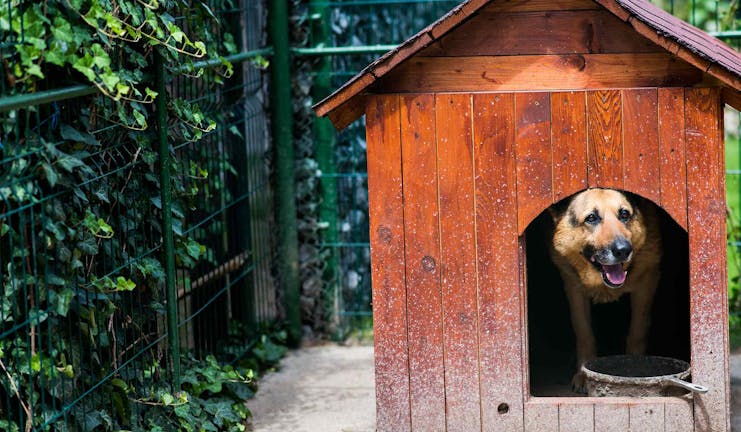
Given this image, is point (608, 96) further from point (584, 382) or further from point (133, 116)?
point (133, 116)

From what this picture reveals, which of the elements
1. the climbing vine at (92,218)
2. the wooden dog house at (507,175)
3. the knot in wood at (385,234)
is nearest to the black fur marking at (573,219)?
the wooden dog house at (507,175)

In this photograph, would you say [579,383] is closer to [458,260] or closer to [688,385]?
[688,385]

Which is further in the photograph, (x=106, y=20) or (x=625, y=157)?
(x=625, y=157)

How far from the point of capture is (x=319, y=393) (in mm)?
6527

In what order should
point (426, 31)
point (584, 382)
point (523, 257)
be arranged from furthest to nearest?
point (584, 382) → point (523, 257) → point (426, 31)

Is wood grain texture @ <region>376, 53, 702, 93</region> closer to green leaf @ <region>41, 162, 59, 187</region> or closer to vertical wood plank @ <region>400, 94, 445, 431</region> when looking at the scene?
vertical wood plank @ <region>400, 94, 445, 431</region>

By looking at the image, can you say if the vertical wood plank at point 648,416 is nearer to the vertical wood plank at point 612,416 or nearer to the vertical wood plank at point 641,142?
the vertical wood plank at point 612,416

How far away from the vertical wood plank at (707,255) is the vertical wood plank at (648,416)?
0.54ft

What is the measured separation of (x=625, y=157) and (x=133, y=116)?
214 centimetres

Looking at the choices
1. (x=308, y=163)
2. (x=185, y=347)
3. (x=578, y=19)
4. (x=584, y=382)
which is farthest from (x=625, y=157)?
(x=308, y=163)

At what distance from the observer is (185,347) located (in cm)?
589

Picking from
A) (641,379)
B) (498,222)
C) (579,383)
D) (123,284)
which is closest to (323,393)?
(579,383)

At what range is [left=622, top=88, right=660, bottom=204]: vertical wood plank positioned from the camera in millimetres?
4844

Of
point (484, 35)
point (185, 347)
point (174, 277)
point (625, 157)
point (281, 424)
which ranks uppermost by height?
point (484, 35)
